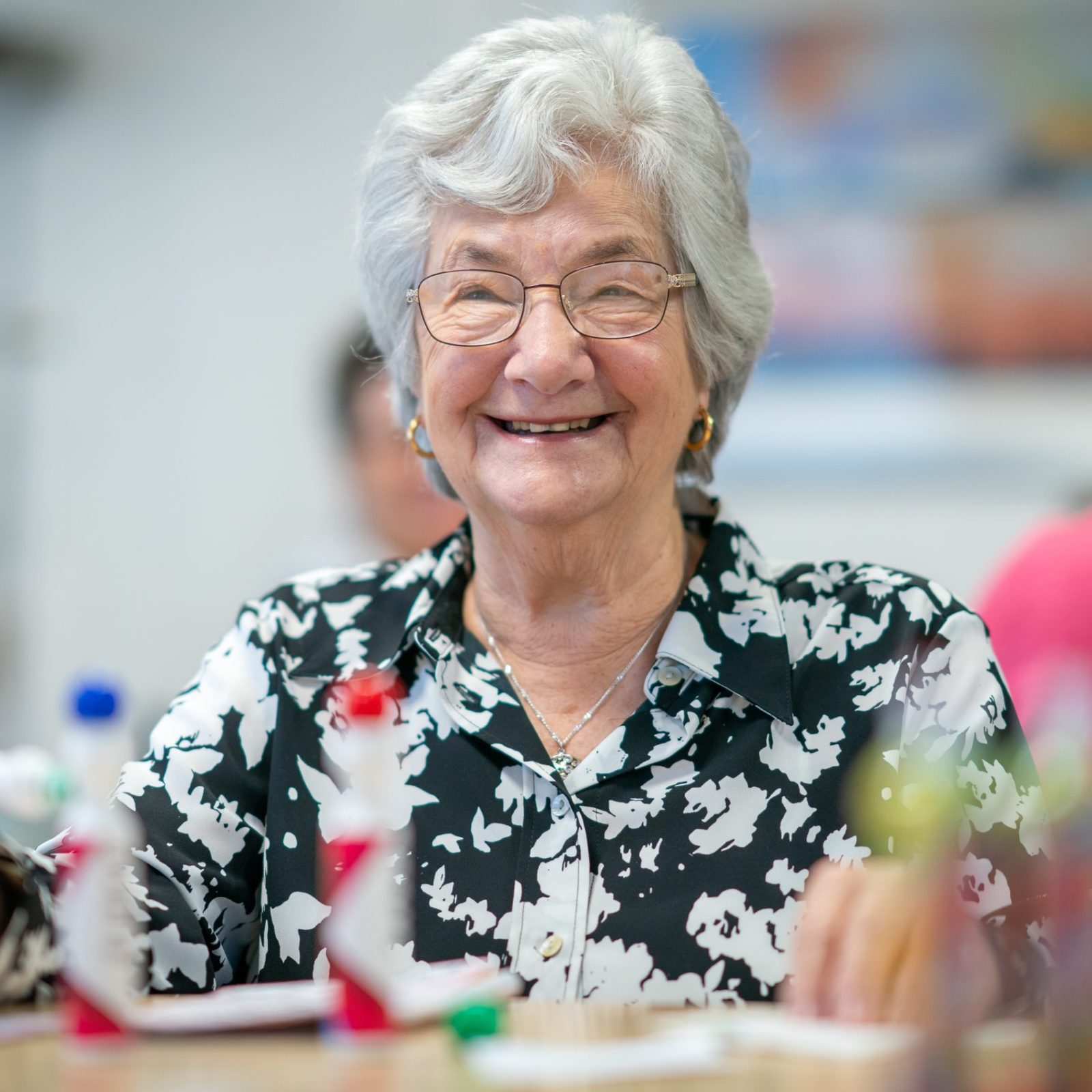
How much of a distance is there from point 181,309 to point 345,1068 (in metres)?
3.28

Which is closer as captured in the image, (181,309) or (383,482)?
(383,482)

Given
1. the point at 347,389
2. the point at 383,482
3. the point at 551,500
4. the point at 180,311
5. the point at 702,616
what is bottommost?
the point at 702,616

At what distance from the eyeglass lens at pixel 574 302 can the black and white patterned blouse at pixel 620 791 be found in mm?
296

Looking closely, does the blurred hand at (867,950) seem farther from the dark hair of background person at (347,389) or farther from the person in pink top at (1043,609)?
the dark hair of background person at (347,389)

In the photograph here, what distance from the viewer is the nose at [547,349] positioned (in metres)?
1.52

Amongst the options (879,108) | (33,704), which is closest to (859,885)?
(879,108)

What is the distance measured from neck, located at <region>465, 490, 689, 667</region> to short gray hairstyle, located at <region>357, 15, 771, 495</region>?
0.70ft

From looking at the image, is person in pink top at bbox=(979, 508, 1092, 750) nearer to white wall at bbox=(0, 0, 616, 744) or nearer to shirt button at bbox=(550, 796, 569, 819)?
shirt button at bbox=(550, 796, 569, 819)

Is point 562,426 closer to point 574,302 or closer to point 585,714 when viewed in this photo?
point 574,302

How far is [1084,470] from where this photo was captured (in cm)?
328

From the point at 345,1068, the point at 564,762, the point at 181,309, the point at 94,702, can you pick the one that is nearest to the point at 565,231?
the point at 564,762

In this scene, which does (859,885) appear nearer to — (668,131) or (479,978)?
(479,978)

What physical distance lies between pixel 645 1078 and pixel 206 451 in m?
3.22

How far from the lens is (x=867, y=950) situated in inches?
38.0
